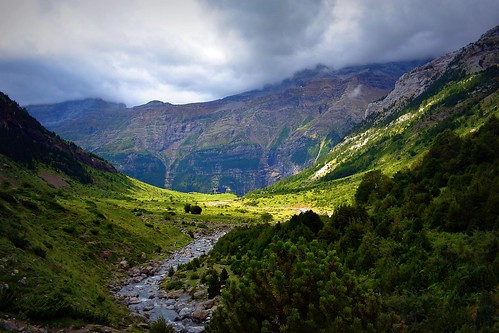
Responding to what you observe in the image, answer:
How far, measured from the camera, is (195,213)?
12638 centimetres

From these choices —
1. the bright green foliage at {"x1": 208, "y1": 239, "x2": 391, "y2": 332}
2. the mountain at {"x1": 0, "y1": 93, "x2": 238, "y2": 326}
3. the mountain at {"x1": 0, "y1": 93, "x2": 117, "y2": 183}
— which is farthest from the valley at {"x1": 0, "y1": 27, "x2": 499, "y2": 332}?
the mountain at {"x1": 0, "y1": 93, "x2": 117, "y2": 183}

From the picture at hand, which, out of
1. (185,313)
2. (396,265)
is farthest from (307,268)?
(185,313)

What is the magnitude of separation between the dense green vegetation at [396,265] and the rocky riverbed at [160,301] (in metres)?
7.32

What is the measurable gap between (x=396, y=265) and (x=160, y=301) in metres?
21.2

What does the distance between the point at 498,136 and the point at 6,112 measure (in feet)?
646

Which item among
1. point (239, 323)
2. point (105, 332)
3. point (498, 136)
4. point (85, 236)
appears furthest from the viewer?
point (85, 236)

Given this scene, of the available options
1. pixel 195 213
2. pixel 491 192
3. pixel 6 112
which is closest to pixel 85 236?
pixel 491 192

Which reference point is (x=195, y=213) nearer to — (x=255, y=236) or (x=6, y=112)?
(x=255, y=236)

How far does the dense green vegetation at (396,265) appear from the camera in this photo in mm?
12766

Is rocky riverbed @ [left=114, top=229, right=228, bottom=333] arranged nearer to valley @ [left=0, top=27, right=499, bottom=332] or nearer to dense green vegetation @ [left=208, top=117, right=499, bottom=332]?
valley @ [left=0, top=27, right=499, bottom=332]

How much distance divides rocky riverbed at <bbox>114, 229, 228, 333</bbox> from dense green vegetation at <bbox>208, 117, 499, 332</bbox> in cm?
732

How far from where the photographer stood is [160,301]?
3147 cm

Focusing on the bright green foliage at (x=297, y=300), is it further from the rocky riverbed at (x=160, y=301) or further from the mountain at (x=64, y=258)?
the rocky riverbed at (x=160, y=301)

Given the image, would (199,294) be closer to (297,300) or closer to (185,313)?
(185,313)
